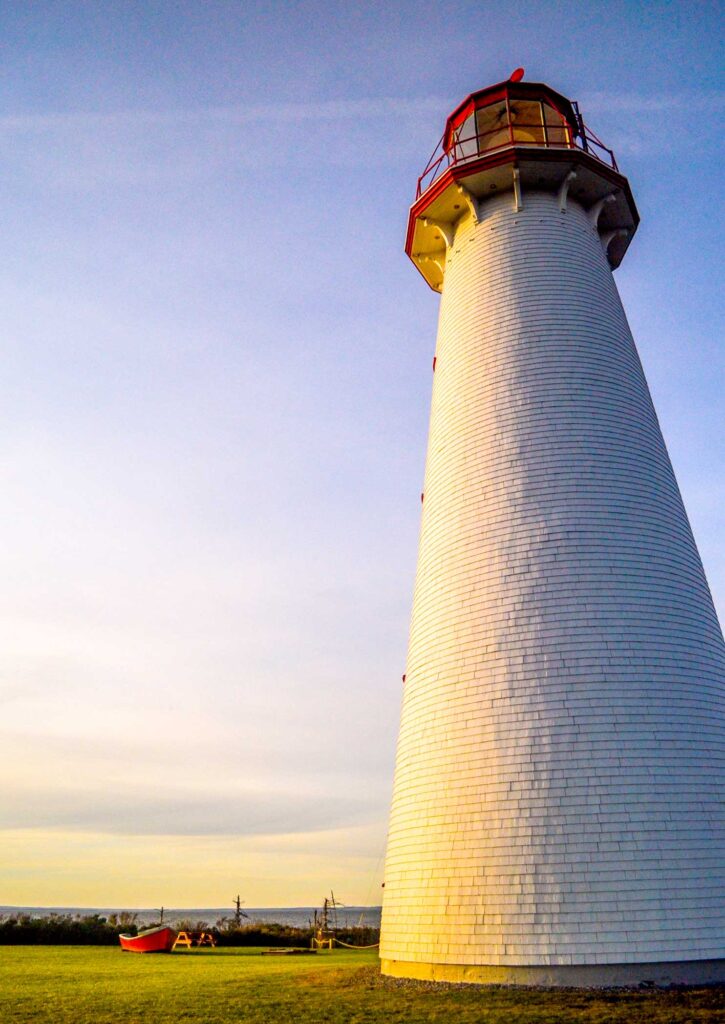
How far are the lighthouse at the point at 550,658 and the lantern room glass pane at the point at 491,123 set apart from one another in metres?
3.12

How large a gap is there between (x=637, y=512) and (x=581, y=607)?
2.24 m

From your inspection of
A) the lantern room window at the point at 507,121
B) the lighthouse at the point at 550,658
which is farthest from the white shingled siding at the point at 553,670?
the lantern room window at the point at 507,121

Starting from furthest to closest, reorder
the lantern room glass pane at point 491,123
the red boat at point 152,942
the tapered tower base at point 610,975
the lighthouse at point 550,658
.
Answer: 1. the red boat at point 152,942
2. the lantern room glass pane at point 491,123
3. the lighthouse at point 550,658
4. the tapered tower base at point 610,975

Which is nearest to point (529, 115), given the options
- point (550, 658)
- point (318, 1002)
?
point (550, 658)

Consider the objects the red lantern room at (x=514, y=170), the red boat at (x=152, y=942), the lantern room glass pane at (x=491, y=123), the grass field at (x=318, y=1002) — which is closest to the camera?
the grass field at (x=318, y=1002)

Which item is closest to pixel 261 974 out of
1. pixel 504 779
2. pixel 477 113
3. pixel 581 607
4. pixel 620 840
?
pixel 504 779

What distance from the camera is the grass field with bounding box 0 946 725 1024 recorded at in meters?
8.50

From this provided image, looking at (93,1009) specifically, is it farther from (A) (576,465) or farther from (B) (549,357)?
(B) (549,357)

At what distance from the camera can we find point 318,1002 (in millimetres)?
10477

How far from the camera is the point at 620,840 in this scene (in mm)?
10352

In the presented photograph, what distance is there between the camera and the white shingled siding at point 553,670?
33.8 feet

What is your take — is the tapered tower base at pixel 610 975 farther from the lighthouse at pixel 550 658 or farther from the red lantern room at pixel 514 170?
the red lantern room at pixel 514 170

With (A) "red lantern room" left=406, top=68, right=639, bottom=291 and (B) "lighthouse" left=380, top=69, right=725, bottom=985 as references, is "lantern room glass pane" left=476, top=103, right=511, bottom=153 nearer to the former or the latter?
(A) "red lantern room" left=406, top=68, right=639, bottom=291

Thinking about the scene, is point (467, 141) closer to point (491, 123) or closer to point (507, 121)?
point (491, 123)
